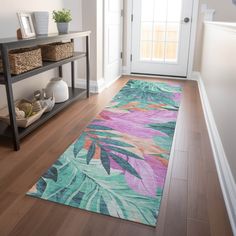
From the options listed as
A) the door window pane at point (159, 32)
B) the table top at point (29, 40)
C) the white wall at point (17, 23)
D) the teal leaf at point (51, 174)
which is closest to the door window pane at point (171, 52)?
the door window pane at point (159, 32)

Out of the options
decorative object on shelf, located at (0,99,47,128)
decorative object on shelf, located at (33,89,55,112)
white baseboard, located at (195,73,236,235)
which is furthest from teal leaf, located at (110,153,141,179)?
decorative object on shelf, located at (33,89,55,112)

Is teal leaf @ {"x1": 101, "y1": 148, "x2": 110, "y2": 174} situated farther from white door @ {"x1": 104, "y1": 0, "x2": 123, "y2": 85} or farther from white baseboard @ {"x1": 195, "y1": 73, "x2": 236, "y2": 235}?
white door @ {"x1": 104, "y1": 0, "x2": 123, "y2": 85}

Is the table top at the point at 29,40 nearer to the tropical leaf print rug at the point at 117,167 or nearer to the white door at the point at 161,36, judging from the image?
the tropical leaf print rug at the point at 117,167

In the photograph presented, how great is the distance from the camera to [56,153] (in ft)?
6.10

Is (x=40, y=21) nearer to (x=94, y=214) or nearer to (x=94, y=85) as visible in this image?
(x=94, y=85)

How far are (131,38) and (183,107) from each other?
6.14 feet

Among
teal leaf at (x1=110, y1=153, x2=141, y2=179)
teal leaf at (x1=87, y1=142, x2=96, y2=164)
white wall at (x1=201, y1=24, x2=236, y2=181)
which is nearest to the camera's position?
white wall at (x1=201, y1=24, x2=236, y2=181)

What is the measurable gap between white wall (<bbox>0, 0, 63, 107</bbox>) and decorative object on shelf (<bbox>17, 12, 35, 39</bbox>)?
0.63ft

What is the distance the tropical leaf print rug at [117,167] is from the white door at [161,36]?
5.46 feet

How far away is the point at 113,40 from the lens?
148 inches

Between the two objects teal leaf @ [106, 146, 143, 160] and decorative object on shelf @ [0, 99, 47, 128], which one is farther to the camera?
decorative object on shelf @ [0, 99, 47, 128]

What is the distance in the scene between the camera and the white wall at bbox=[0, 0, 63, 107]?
7.01 feet

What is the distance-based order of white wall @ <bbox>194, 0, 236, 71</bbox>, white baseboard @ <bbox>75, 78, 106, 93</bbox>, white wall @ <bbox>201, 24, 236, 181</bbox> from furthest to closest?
white wall @ <bbox>194, 0, 236, 71</bbox>, white baseboard @ <bbox>75, 78, 106, 93</bbox>, white wall @ <bbox>201, 24, 236, 181</bbox>

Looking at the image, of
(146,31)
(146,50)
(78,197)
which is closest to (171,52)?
(146,50)
